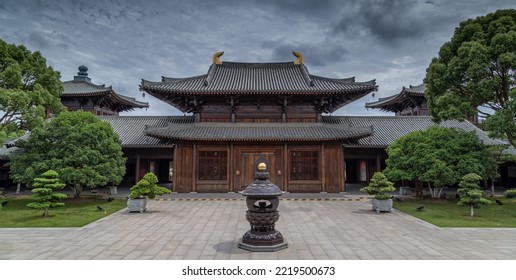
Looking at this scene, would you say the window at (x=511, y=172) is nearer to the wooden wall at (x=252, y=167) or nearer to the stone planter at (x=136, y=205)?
the wooden wall at (x=252, y=167)

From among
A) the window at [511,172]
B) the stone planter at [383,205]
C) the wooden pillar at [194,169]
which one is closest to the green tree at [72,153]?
the wooden pillar at [194,169]

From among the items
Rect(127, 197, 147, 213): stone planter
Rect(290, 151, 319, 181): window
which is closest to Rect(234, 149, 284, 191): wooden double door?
Rect(290, 151, 319, 181): window

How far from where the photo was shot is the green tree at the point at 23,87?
17.3 m

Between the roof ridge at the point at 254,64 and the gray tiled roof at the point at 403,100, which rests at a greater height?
the roof ridge at the point at 254,64

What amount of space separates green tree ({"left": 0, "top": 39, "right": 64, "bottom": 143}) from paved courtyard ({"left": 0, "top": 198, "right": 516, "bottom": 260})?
985 cm

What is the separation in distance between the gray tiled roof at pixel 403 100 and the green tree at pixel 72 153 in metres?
26.8

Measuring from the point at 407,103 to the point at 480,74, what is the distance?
17539 millimetres

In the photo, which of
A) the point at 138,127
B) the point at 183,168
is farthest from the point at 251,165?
the point at 138,127

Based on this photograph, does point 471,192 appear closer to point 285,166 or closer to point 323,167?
point 323,167

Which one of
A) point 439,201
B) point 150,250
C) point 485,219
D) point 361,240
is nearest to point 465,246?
point 361,240

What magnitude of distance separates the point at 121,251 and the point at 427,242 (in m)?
8.58

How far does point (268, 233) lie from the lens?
8133 mm

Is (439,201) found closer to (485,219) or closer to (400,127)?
(485,219)

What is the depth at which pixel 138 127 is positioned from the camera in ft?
84.6
